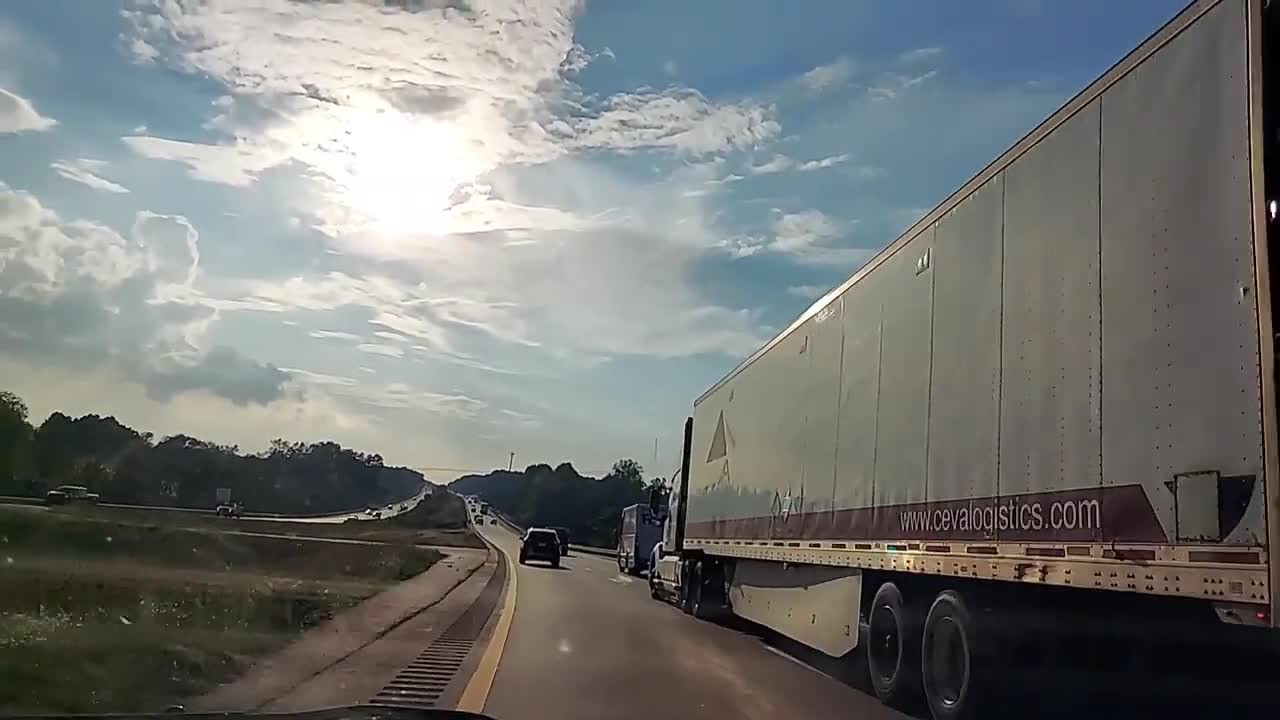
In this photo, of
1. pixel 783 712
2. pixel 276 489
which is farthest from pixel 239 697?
pixel 276 489

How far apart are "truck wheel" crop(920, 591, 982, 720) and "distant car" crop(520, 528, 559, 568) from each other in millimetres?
43859

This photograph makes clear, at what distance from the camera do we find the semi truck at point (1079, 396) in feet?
20.9

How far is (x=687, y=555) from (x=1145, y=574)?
72.8ft

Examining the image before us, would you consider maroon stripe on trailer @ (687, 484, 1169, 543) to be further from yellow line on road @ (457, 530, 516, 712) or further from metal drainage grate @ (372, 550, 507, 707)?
metal drainage grate @ (372, 550, 507, 707)

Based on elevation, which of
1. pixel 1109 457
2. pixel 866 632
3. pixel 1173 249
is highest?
pixel 1173 249

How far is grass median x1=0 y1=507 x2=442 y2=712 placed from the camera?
10500mm

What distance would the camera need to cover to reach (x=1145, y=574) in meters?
7.09

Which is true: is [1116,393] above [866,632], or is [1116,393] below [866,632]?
above

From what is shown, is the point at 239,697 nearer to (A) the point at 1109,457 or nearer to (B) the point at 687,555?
(A) the point at 1109,457

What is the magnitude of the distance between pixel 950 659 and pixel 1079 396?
345 cm

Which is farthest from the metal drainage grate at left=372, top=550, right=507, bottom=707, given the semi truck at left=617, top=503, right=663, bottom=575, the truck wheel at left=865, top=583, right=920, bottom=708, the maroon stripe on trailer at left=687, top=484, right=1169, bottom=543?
the semi truck at left=617, top=503, right=663, bottom=575

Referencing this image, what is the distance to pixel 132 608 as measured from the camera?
15.2 m

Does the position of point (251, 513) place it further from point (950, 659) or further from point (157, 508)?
point (950, 659)

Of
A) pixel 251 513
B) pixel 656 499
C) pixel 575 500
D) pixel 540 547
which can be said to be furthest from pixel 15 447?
pixel 575 500
